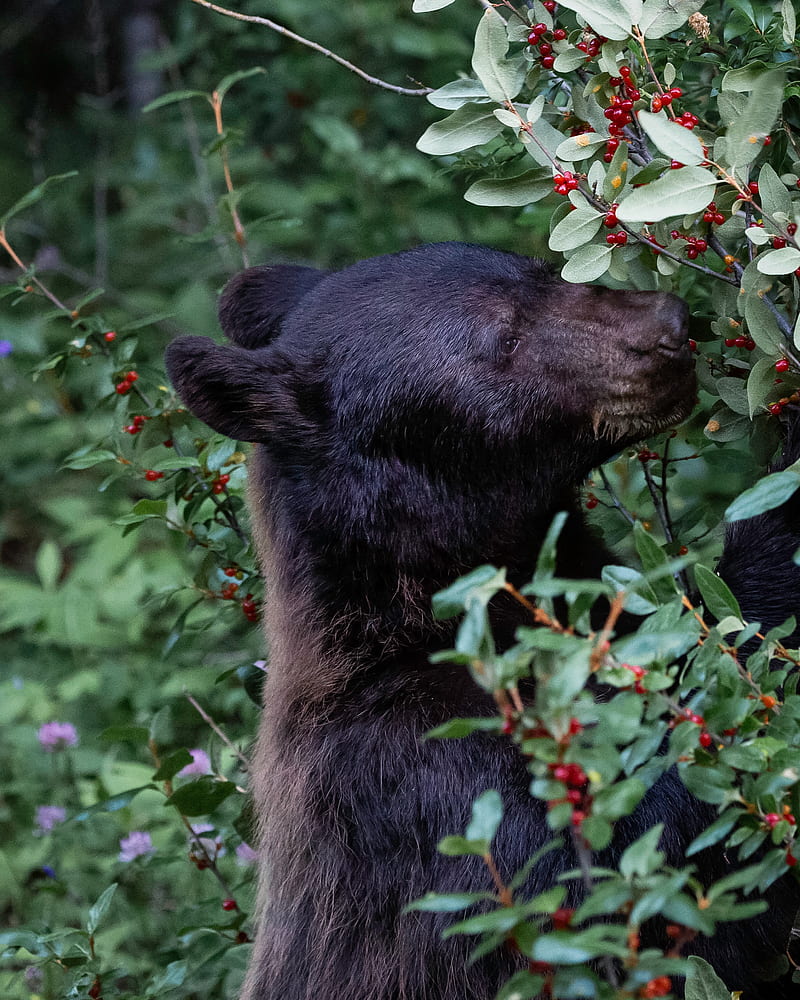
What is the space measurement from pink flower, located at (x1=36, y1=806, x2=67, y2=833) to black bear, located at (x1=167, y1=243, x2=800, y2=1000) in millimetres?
1613

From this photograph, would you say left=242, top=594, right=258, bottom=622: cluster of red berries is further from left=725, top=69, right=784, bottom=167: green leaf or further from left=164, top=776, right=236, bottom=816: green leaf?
left=725, top=69, right=784, bottom=167: green leaf

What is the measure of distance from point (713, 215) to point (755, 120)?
0.21 metres

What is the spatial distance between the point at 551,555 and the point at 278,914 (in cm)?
149

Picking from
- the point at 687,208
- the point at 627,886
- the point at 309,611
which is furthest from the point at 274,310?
the point at 627,886

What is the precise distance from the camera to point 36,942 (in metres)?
2.77

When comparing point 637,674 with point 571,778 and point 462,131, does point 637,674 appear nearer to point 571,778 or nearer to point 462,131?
point 571,778

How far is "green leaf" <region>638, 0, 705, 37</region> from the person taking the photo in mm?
2189

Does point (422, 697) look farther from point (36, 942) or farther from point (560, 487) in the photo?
point (36, 942)

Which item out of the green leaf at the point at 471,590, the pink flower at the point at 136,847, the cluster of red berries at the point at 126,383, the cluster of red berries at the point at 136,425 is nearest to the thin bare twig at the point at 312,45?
the cluster of red berries at the point at 126,383

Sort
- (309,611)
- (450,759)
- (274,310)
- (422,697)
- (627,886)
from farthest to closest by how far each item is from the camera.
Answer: (274,310) < (309,611) < (422,697) < (450,759) < (627,886)

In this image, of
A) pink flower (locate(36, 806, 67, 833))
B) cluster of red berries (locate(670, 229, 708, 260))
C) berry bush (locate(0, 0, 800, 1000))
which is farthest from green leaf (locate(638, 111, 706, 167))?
pink flower (locate(36, 806, 67, 833))

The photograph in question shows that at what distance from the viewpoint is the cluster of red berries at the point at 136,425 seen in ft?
10.1

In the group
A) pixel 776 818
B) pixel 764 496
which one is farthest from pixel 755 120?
pixel 776 818

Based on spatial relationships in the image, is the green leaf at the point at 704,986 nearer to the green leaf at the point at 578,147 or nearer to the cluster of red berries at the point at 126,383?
the green leaf at the point at 578,147
